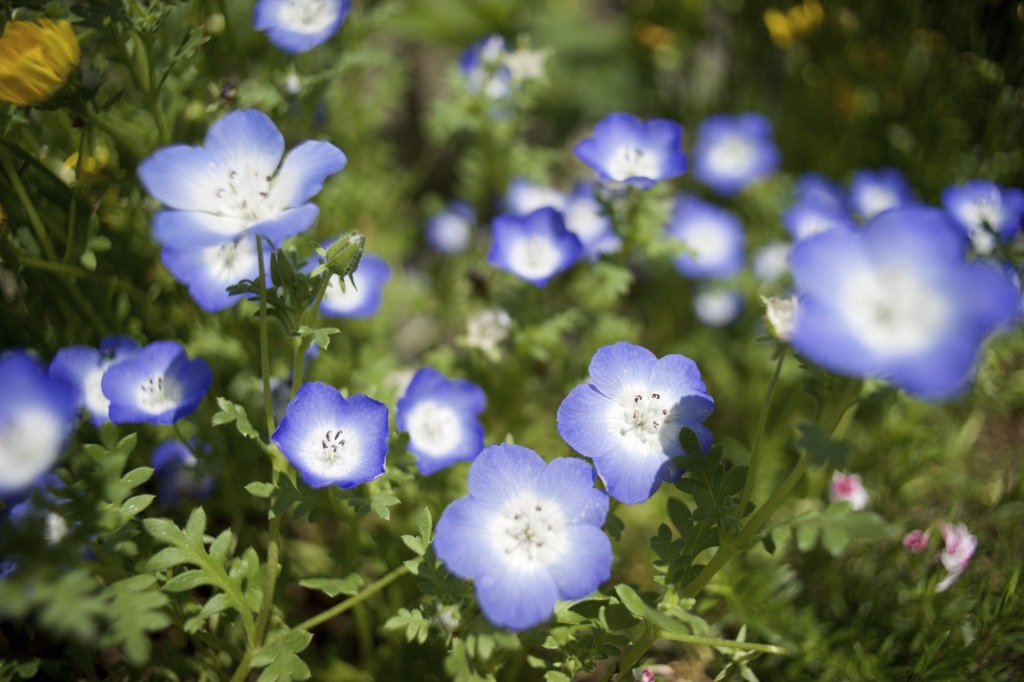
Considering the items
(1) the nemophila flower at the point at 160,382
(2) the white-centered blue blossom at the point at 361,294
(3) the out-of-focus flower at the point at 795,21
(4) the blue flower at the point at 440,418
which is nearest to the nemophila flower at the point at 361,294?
(2) the white-centered blue blossom at the point at 361,294

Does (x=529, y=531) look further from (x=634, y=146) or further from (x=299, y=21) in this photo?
(x=299, y=21)

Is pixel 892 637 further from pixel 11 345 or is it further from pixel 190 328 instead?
pixel 11 345

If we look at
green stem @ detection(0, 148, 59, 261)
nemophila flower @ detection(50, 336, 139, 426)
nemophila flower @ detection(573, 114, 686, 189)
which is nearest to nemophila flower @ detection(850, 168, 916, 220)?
nemophila flower @ detection(573, 114, 686, 189)

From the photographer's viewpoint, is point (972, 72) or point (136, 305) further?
point (972, 72)

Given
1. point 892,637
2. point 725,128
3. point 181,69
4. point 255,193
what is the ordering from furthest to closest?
point 725,128 → point 181,69 → point 892,637 → point 255,193

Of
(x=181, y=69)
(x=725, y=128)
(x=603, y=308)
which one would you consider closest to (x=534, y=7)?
(x=725, y=128)

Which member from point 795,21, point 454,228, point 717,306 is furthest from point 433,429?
point 795,21
